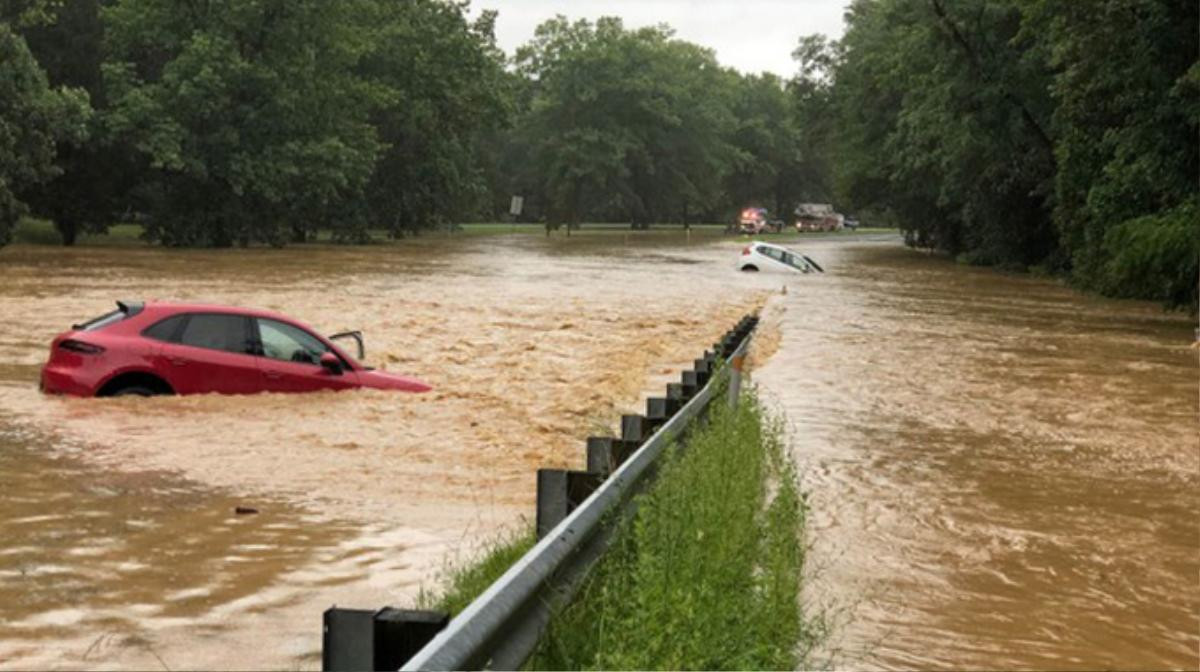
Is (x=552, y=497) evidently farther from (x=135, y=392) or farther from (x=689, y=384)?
(x=135, y=392)

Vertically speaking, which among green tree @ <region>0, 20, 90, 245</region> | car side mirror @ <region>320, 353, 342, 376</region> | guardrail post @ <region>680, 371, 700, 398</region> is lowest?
car side mirror @ <region>320, 353, 342, 376</region>

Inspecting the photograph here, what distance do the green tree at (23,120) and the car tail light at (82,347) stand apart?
36.6m

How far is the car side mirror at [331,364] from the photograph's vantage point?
667 inches

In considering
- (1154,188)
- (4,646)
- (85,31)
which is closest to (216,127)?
(85,31)

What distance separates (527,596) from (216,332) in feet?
40.0

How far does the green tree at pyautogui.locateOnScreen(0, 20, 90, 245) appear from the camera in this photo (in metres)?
50.8

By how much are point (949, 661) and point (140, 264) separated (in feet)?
148

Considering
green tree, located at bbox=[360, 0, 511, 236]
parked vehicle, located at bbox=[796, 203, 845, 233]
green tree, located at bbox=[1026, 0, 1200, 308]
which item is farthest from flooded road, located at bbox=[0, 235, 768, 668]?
parked vehicle, located at bbox=[796, 203, 845, 233]

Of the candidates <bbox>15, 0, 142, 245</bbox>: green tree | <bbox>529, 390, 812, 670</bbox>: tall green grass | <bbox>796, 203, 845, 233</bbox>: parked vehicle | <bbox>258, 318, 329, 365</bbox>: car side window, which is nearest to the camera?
<bbox>529, 390, 812, 670</bbox>: tall green grass

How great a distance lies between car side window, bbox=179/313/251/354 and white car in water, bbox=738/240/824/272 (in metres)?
40.0

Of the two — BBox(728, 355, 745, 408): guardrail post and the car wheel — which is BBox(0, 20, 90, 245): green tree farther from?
BBox(728, 355, 745, 408): guardrail post

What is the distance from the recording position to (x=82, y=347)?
15867mm

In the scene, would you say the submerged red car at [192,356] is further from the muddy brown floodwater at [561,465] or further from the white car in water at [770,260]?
the white car in water at [770,260]

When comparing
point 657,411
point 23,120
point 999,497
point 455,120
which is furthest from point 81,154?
point 657,411
